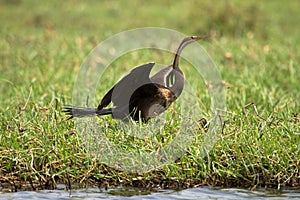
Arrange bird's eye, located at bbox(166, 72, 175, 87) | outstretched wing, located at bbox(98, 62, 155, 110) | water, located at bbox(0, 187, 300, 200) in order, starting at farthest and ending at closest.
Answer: bird's eye, located at bbox(166, 72, 175, 87)
outstretched wing, located at bbox(98, 62, 155, 110)
water, located at bbox(0, 187, 300, 200)

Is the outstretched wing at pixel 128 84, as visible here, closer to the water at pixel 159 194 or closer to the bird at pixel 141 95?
the bird at pixel 141 95

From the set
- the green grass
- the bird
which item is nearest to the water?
the green grass

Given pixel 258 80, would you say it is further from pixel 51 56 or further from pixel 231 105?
pixel 51 56

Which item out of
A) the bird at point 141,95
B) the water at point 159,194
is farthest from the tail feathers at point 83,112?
the water at point 159,194

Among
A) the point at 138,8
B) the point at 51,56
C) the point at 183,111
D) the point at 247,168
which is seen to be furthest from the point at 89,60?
the point at 138,8

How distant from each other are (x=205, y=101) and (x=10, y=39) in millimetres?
3746

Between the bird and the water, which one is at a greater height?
the bird

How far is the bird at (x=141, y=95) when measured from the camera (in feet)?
13.7

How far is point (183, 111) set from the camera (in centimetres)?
484

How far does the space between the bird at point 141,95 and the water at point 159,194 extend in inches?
28.6

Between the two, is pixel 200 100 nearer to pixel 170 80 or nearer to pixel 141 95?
pixel 170 80

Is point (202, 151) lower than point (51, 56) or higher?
lower

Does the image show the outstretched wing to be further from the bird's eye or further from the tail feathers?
the bird's eye

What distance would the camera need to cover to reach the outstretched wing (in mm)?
4133
